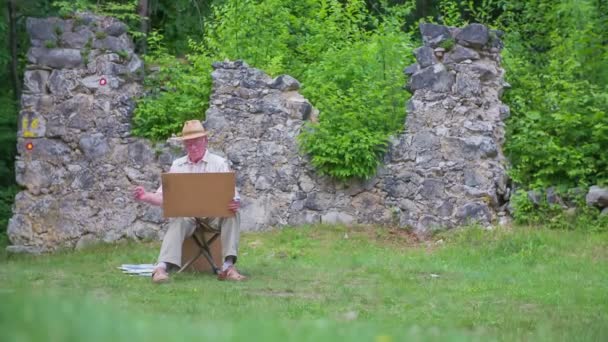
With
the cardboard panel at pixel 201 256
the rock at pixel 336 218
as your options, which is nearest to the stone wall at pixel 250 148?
the rock at pixel 336 218

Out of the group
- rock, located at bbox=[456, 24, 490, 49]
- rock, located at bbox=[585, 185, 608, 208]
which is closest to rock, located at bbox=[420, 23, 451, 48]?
rock, located at bbox=[456, 24, 490, 49]

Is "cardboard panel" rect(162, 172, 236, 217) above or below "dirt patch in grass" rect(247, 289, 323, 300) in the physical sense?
above

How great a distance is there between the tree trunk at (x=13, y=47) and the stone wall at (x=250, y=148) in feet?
13.3

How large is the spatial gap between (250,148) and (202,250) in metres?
3.77

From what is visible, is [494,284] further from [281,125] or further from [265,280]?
[281,125]

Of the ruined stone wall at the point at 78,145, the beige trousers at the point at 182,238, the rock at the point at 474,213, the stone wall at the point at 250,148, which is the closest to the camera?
the beige trousers at the point at 182,238

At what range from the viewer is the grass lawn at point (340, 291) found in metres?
3.35

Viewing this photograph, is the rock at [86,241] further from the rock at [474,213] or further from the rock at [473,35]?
the rock at [473,35]

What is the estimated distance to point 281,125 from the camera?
44.2 feet

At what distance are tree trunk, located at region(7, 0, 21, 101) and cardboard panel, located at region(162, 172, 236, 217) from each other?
930 cm

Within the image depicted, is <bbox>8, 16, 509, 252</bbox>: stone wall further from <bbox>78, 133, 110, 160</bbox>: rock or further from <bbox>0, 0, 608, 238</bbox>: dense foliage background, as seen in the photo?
<bbox>0, 0, 608, 238</bbox>: dense foliage background

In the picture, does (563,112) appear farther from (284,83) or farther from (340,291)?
(340,291)

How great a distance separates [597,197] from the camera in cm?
1205

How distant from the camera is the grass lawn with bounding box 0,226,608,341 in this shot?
3352 millimetres
